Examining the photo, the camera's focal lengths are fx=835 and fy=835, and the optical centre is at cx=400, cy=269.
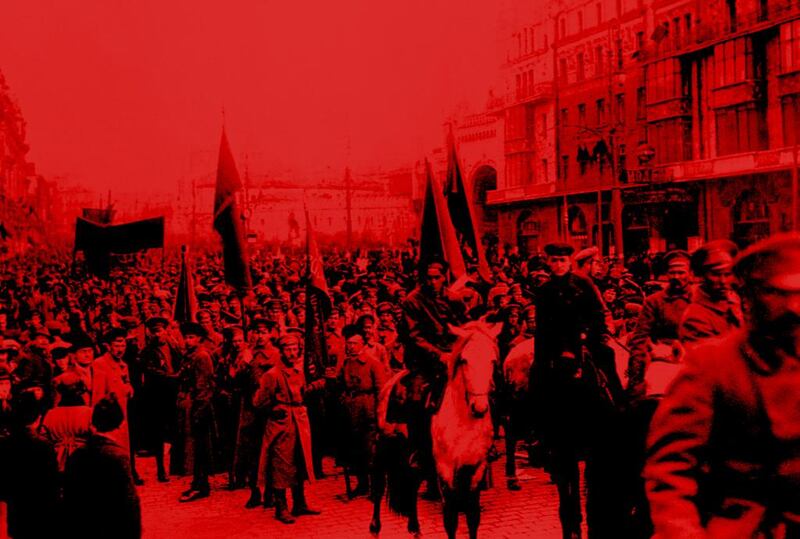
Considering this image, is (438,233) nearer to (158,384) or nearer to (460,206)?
(460,206)

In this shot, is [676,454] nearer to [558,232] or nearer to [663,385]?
[663,385]

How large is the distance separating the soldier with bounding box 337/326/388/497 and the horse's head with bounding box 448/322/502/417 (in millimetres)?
2654

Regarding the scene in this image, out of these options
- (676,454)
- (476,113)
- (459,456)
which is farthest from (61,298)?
(476,113)

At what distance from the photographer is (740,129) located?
121ft

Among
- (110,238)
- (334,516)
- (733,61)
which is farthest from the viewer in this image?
(733,61)

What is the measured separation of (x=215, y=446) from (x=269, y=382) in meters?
2.03

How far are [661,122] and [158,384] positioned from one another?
36085 millimetres

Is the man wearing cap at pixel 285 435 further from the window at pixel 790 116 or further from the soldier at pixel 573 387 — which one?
the window at pixel 790 116

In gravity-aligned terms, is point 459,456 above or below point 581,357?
below

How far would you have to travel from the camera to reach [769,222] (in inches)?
1312

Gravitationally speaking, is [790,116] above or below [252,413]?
above

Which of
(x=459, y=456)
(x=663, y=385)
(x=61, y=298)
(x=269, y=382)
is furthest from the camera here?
(x=61, y=298)

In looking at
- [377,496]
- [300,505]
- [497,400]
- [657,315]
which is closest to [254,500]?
[300,505]

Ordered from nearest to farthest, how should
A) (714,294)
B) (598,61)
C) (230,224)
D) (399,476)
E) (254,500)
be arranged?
1. (714,294)
2. (399,476)
3. (254,500)
4. (230,224)
5. (598,61)
